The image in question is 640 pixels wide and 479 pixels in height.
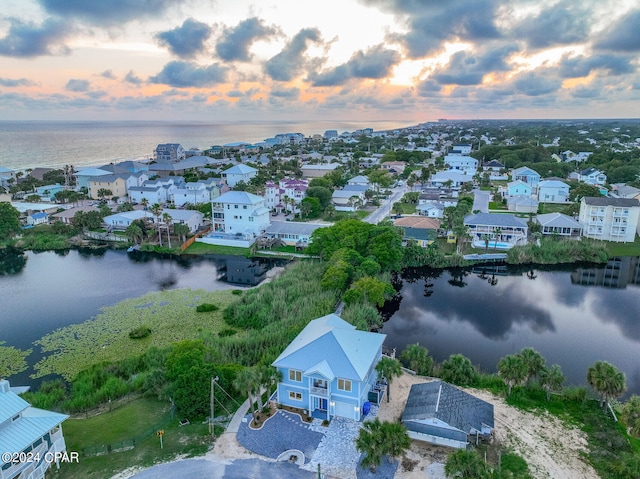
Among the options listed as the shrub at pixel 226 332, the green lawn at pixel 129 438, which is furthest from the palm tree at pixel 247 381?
the shrub at pixel 226 332

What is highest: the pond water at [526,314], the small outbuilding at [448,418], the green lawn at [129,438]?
the small outbuilding at [448,418]

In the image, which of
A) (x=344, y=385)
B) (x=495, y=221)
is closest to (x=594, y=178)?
(x=495, y=221)

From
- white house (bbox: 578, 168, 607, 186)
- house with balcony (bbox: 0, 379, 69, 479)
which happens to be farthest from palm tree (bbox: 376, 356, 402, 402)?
white house (bbox: 578, 168, 607, 186)

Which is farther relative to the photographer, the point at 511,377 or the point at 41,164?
the point at 41,164

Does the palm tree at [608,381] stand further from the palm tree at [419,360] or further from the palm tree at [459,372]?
the palm tree at [419,360]

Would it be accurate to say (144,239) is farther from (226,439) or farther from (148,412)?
(226,439)

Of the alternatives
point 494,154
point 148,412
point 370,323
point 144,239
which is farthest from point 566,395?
point 494,154
